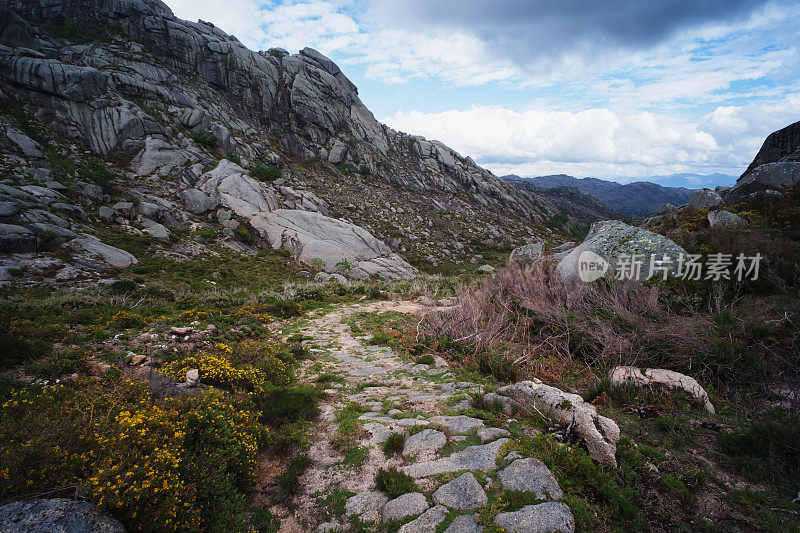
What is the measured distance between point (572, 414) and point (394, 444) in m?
2.67

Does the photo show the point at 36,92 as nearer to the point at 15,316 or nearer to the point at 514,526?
the point at 15,316

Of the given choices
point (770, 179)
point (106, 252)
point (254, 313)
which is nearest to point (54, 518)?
point (254, 313)

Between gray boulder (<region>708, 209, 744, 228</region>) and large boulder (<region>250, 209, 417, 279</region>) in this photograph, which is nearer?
gray boulder (<region>708, 209, 744, 228</region>)

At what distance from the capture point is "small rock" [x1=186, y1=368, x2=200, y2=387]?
565 centimetres

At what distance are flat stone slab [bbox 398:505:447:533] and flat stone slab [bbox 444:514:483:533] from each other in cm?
14

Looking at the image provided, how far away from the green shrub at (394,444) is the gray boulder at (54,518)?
298cm

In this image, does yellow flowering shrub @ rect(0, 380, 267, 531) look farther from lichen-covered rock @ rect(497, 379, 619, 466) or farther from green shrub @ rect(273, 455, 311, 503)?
lichen-covered rock @ rect(497, 379, 619, 466)

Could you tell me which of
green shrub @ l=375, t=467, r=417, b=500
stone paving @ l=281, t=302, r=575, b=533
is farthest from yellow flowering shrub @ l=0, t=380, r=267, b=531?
green shrub @ l=375, t=467, r=417, b=500

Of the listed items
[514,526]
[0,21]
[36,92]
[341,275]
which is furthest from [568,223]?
[0,21]

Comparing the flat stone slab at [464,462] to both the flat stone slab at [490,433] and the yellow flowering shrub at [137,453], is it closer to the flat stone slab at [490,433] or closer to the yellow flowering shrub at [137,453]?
the flat stone slab at [490,433]

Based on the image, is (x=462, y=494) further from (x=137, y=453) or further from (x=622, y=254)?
(x=622, y=254)

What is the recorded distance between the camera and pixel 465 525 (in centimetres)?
319

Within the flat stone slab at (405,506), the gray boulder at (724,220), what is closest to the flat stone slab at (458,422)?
the flat stone slab at (405,506)

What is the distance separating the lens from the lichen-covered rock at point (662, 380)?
5.07 meters
